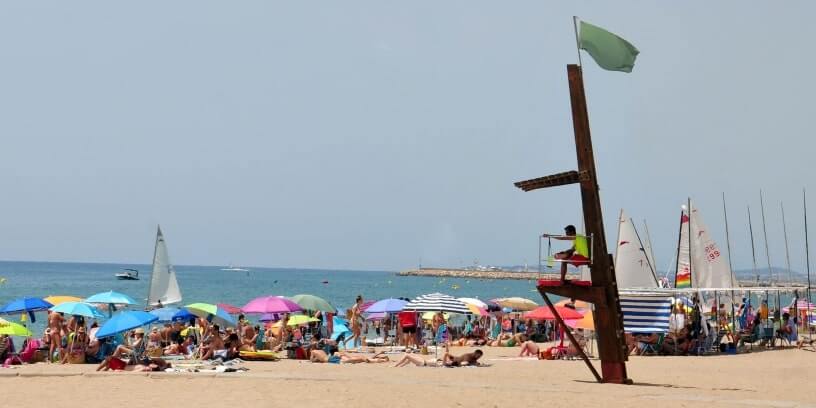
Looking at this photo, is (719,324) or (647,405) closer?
(647,405)

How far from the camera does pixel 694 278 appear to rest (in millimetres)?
31750

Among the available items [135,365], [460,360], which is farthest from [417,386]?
[135,365]

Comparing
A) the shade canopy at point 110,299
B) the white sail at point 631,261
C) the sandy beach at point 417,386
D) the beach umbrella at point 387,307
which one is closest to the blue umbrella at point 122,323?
the sandy beach at point 417,386

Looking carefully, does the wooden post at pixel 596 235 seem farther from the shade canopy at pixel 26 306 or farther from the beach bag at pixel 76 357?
the shade canopy at pixel 26 306

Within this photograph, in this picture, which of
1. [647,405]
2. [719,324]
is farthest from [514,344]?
[647,405]

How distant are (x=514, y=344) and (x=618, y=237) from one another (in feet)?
21.8

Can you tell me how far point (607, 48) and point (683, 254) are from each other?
18.7m

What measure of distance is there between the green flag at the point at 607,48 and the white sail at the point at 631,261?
16.7m

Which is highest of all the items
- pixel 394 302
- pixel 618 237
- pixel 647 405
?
pixel 618 237

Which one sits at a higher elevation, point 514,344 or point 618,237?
point 618,237

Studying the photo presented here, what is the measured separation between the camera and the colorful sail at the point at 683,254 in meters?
33.1

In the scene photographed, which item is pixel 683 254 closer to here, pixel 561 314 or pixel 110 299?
pixel 561 314

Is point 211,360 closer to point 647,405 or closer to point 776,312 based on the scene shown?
point 647,405

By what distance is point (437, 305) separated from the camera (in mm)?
22688
